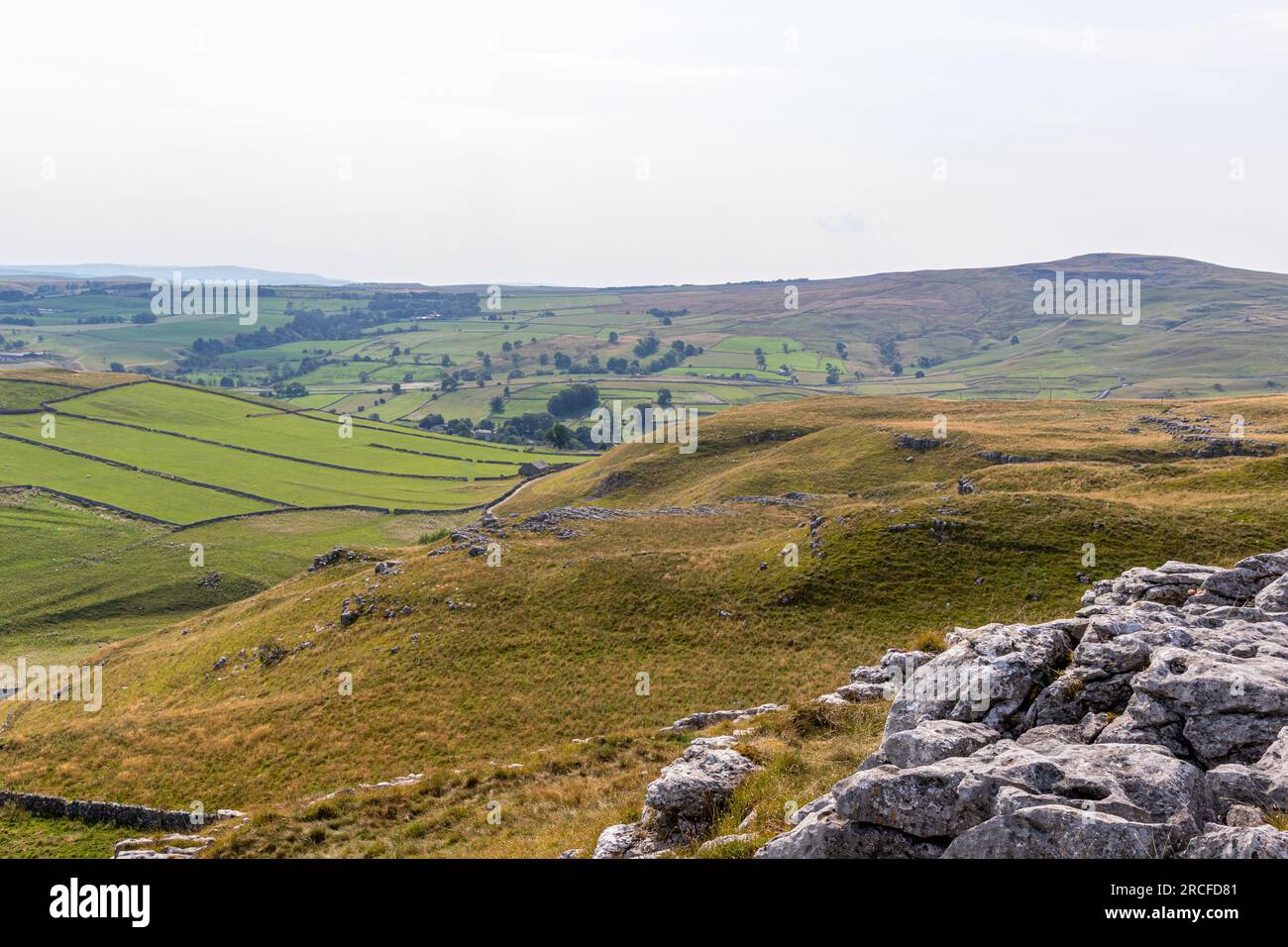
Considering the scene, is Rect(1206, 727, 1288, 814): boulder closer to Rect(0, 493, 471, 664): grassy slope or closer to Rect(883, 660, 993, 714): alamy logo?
Rect(883, 660, 993, 714): alamy logo

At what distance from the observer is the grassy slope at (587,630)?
3722 cm

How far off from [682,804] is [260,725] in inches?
1197

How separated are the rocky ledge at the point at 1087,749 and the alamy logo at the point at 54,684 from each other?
59.7m

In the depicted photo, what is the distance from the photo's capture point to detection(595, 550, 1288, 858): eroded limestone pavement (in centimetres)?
1245

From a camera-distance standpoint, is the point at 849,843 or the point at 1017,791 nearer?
the point at 1017,791

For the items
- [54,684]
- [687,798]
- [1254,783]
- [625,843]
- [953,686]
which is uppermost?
[1254,783]

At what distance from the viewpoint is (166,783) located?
3438 cm

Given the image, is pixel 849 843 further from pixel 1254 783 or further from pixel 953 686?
pixel 953 686

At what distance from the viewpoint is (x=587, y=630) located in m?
49.7

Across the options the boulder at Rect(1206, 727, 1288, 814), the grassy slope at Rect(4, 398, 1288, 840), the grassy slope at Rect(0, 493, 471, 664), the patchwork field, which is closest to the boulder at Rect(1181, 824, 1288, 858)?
the boulder at Rect(1206, 727, 1288, 814)

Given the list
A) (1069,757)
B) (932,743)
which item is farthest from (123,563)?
(1069,757)

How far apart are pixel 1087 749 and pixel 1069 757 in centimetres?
58

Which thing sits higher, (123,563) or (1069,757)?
(1069,757)
